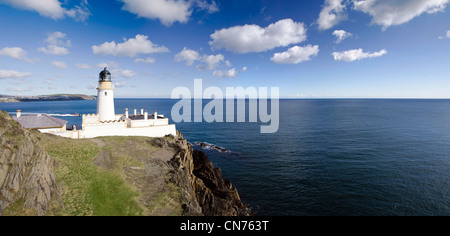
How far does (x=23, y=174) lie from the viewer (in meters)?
15.5

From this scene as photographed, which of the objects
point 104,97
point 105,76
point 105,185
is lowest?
point 105,185

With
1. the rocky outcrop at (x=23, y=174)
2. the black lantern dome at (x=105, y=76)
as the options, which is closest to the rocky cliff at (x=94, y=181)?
the rocky outcrop at (x=23, y=174)

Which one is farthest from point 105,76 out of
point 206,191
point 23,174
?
point 206,191

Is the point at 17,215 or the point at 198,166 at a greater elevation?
the point at 17,215

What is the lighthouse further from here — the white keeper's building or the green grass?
the green grass

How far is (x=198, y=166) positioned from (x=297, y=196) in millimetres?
17425

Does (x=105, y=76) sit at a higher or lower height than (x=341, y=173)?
higher

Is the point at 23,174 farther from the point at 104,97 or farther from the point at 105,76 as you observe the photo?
the point at 105,76

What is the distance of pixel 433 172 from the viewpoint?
34.9 m

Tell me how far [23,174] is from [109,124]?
68.1ft

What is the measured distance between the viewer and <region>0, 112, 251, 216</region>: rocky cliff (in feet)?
49.1

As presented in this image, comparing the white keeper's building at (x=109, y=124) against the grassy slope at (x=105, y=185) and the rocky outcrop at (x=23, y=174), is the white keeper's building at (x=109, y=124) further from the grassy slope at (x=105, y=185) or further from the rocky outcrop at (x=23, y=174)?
the rocky outcrop at (x=23, y=174)
